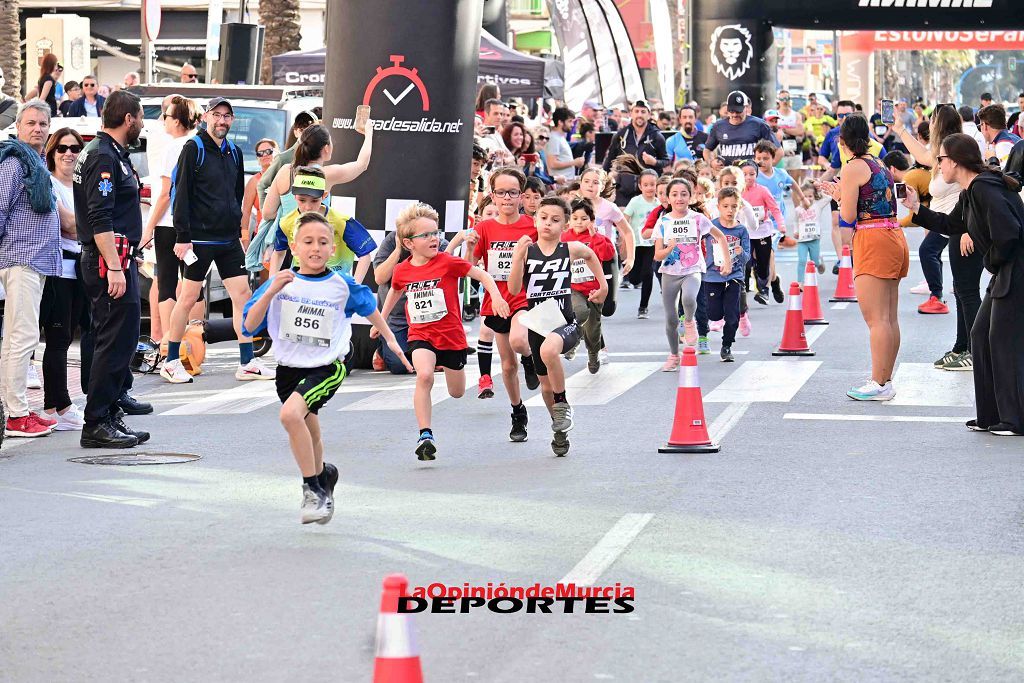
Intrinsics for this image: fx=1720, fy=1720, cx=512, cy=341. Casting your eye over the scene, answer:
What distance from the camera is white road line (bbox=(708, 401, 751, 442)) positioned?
11.0 metres

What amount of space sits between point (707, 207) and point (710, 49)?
75.9ft

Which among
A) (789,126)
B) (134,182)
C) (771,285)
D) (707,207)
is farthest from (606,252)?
(789,126)

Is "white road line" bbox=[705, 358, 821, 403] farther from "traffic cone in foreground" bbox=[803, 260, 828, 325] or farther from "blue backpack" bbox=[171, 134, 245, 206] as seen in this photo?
"blue backpack" bbox=[171, 134, 245, 206]

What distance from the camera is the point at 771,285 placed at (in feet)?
66.8

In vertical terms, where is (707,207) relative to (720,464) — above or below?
above

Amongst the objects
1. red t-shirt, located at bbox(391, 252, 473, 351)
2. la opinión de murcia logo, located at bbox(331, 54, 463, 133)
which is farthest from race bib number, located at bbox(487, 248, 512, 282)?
la opinión de murcia logo, located at bbox(331, 54, 463, 133)

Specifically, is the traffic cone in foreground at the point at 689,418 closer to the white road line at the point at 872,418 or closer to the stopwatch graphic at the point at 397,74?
the white road line at the point at 872,418

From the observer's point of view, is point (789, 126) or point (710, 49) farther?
point (710, 49)

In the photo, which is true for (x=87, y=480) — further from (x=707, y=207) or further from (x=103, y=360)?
(x=707, y=207)

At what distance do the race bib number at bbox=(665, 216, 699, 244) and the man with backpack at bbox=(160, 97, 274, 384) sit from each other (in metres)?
3.59

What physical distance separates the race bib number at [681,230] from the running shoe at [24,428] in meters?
5.76

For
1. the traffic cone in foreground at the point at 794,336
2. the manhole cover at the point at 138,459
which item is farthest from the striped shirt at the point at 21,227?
the traffic cone in foreground at the point at 794,336

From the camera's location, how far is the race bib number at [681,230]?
1465cm

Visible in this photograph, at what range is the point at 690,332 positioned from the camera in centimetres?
1488
